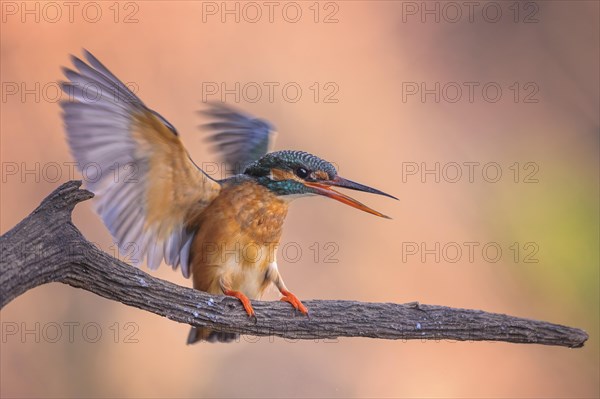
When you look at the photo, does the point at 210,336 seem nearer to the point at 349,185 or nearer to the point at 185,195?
the point at 185,195

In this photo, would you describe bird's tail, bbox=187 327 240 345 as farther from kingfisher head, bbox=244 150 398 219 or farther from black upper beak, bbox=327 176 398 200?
black upper beak, bbox=327 176 398 200

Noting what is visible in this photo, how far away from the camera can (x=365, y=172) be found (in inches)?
196

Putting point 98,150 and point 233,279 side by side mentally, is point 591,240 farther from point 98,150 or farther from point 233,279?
point 98,150

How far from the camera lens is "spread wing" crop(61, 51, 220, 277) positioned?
258 cm

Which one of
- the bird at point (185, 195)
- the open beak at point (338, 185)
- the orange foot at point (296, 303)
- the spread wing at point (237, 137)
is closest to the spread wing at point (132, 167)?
the bird at point (185, 195)

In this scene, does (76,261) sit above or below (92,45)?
below

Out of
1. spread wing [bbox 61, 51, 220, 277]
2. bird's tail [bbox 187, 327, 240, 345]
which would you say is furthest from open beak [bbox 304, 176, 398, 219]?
bird's tail [bbox 187, 327, 240, 345]

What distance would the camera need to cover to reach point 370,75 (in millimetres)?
5375

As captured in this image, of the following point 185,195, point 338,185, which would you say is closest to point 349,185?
point 338,185

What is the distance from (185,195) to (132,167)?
0.25 metres

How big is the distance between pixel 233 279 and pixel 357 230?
2040mm

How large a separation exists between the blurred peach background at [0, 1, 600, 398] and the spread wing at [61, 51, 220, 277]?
147 centimetres

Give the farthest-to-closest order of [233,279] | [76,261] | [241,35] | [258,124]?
[241,35], [258,124], [233,279], [76,261]

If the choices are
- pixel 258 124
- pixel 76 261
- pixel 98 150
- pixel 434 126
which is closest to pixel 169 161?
pixel 98 150
